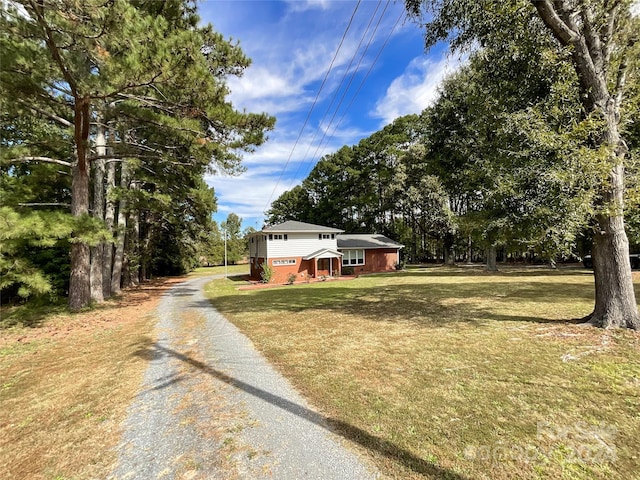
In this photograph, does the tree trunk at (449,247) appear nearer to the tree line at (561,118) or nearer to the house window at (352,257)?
the house window at (352,257)

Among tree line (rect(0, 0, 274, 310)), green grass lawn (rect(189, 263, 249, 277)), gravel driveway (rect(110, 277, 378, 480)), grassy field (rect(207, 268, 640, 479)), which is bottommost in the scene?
green grass lawn (rect(189, 263, 249, 277))

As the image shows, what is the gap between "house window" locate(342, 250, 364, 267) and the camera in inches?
1099

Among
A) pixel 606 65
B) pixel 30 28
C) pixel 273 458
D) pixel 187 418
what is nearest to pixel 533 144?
pixel 606 65

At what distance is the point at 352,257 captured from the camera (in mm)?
28203

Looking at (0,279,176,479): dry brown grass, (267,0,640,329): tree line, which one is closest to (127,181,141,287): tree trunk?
(0,279,176,479): dry brown grass

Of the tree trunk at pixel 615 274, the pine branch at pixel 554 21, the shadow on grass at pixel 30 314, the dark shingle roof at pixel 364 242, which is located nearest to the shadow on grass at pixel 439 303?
the tree trunk at pixel 615 274

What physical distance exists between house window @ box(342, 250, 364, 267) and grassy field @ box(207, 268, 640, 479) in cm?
1890

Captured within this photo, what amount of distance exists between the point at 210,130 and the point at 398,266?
23.1 m

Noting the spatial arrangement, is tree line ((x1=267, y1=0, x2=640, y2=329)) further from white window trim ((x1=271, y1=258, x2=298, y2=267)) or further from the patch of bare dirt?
white window trim ((x1=271, y1=258, x2=298, y2=267))

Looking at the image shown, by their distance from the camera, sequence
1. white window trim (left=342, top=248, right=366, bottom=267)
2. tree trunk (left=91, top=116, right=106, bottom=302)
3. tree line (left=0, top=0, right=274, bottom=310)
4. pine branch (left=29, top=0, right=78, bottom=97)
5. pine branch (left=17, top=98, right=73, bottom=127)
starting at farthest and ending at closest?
white window trim (left=342, top=248, right=366, bottom=267), tree trunk (left=91, top=116, right=106, bottom=302), pine branch (left=17, top=98, right=73, bottom=127), tree line (left=0, top=0, right=274, bottom=310), pine branch (left=29, top=0, right=78, bottom=97)

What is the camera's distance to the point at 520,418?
3428 mm

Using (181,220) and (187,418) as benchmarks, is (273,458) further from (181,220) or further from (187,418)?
(181,220)

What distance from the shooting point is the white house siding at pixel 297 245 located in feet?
76.8

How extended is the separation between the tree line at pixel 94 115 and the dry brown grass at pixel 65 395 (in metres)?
2.48
